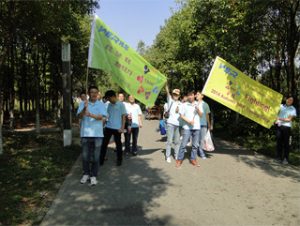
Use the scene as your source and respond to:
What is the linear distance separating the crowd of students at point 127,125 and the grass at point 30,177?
82 cm

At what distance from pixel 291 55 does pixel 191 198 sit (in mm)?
11983

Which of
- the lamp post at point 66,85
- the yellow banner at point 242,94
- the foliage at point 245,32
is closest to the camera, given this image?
the yellow banner at point 242,94

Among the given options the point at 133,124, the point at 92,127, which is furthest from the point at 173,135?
the point at 92,127

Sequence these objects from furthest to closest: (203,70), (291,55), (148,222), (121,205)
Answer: (203,70)
(291,55)
(121,205)
(148,222)

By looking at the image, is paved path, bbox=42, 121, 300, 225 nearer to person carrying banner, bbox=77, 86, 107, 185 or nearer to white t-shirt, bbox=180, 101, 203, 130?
person carrying banner, bbox=77, 86, 107, 185

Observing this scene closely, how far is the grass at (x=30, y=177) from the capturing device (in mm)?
5413

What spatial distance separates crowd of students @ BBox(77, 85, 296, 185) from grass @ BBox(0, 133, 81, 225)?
82 centimetres

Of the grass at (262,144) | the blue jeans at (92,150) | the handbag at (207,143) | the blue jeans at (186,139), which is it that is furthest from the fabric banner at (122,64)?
the grass at (262,144)

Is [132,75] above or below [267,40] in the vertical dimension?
below

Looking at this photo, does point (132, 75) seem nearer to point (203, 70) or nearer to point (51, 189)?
point (51, 189)

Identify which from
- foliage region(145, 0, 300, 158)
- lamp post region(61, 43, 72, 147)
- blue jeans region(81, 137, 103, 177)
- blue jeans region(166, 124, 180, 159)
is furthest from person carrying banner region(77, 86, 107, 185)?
foliage region(145, 0, 300, 158)

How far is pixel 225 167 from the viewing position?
28.6ft

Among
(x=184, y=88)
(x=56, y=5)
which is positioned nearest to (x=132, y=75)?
(x=56, y=5)

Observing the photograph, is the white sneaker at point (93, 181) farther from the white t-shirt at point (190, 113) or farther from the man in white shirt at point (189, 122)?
the white t-shirt at point (190, 113)
